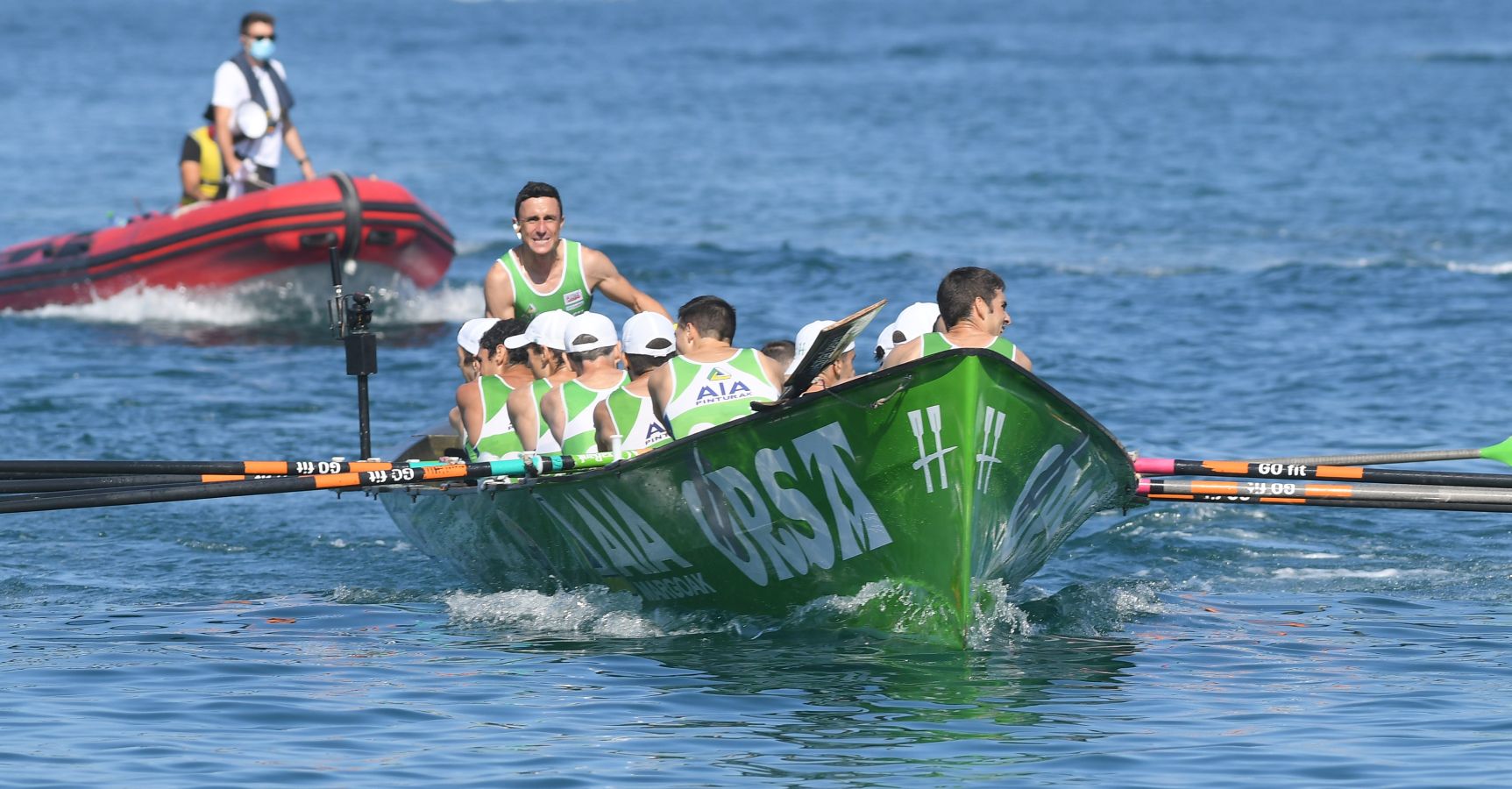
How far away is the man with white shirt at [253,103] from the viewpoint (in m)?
18.7

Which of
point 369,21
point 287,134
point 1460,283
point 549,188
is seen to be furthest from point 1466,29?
point 549,188

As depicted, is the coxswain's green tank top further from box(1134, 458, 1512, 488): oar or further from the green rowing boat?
box(1134, 458, 1512, 488): oar

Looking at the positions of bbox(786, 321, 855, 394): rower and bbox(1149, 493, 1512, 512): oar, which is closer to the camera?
bbox(1149, 493, 1512, 512): oar

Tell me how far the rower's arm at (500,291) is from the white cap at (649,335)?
6.66 ft

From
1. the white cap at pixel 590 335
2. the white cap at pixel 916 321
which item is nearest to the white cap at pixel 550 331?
the white cap at pixel 590 335

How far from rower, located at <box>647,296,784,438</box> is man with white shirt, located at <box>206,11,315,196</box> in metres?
10.3

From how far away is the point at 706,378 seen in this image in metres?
9.23

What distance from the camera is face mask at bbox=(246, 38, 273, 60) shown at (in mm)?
18758

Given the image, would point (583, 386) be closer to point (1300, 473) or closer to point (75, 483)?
point (75, 483)

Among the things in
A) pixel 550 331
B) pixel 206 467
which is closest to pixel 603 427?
pixel 550 331

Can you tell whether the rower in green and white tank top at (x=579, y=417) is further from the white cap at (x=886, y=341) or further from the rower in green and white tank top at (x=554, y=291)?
the rower in green and white tank top at (x=554, y=291)

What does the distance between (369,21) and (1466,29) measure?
146ft

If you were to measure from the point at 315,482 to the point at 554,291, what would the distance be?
105 inches

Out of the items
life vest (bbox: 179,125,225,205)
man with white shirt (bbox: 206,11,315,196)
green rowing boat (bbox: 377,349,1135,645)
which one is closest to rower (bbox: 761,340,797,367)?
green rowing boat (bbox: 377,349,1135,645)
